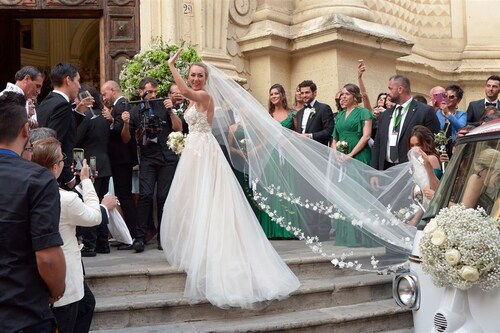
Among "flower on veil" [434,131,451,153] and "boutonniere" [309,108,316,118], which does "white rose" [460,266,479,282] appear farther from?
"boutonniere" [309,108,316,118]

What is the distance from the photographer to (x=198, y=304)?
22.4ft

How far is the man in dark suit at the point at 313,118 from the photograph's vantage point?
32.0ft

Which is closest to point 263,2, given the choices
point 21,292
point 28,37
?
point 21,292

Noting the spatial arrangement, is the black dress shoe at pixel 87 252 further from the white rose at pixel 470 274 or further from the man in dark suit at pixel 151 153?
the white rose at pixel 470 274

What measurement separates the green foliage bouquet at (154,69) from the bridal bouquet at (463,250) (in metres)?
5.43

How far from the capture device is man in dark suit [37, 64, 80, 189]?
723 centimetres

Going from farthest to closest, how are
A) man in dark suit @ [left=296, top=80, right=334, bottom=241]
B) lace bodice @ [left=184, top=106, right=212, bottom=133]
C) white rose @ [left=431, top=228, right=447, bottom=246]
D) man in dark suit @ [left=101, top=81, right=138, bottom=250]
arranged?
man in dark suit @ [left=296, top=80, right=334, bottom=241], man in dark suit @ [left=101, top=81, right=138, bottom=250], lace bodice @ [left=184, top=106, right=212, bottom=133], white rose @ [left=431, top=228, right=447, bottom=246]

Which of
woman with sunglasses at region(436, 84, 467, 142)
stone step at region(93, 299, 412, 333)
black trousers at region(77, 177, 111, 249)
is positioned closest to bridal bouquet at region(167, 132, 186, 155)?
black trousers at region(77, 177, 111, 249)

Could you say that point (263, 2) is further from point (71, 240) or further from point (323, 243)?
point (71, 240)

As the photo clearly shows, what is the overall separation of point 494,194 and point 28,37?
71.8 ft

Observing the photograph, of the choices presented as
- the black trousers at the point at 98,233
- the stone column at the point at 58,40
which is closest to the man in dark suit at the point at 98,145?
the black trousers at the point at 98,233

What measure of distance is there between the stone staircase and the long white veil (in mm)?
286

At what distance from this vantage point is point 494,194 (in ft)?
15.7

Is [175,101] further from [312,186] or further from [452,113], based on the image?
[452,113]
